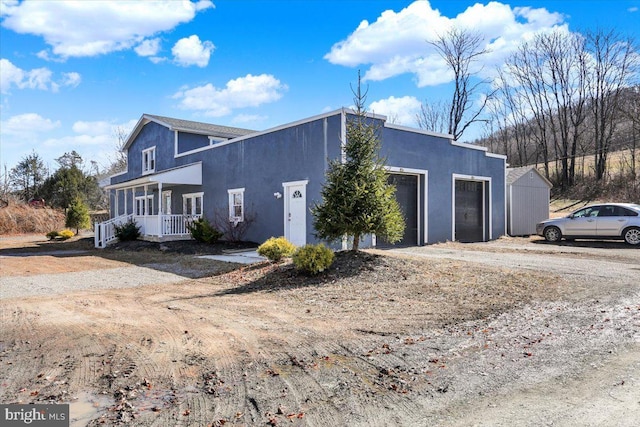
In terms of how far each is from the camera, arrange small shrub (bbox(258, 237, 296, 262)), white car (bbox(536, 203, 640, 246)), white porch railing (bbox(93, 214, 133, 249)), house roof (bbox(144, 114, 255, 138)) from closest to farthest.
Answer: small shrub (bbox(258, 237, 296, 262)) < white car (bbox(536, 203, 640, 246)) < white porch railing (bbox(93, 214, 133, 249)) < house roof (bbox(144, 114, 255, 138))

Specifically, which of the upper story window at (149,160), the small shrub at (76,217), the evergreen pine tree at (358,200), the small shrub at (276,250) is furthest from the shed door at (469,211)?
the small shrub at (76,217)

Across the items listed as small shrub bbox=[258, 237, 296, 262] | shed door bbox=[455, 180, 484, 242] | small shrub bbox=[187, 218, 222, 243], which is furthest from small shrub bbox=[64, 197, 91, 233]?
shed door bbox=[455, 180, 484, 242]

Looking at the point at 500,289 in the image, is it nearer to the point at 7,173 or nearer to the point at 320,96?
the point at 320,96

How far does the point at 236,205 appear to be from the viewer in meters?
17.5

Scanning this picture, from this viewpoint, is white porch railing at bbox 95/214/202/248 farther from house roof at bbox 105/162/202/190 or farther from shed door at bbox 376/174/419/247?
shed door at bbox 376/174/419/247

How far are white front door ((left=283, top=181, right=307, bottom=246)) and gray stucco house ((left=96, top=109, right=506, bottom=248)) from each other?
0.11ft

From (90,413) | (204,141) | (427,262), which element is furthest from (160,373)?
(204,141)

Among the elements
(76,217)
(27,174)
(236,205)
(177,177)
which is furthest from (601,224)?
(27,174)

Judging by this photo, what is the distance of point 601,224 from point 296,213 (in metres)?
11.3

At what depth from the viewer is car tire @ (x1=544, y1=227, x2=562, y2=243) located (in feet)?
55.9

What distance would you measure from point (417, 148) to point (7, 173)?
35.4 m

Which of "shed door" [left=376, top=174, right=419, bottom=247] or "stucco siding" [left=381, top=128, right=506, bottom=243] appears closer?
"stucco siding" [left=381, top=128, right=506, bottom=243]

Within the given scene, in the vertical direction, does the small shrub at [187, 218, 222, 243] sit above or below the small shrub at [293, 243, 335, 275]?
above

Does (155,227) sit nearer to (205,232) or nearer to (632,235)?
(205,232)
